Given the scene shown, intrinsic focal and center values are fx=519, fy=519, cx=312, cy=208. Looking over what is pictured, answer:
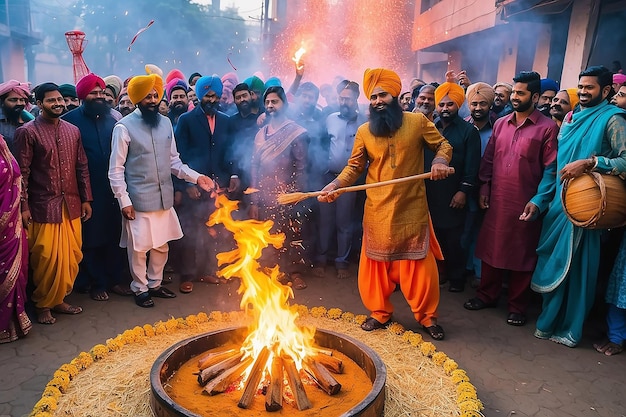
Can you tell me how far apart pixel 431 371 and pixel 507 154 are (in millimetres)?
2456

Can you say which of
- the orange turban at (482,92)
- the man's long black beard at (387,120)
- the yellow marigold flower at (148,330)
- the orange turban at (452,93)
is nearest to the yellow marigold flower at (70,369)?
the yellow marigold flower at (148,330)

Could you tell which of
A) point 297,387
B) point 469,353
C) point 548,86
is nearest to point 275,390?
point 297,387

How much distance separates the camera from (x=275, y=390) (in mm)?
3514

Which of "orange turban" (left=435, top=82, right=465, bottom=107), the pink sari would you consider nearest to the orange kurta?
"orange turban" (left=435, top=82, right=465, bottom=107)

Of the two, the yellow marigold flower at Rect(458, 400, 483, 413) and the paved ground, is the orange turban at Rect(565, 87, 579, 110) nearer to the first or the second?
the paved ground

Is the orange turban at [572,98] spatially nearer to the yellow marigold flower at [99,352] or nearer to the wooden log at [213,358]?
the wooden log at [213,358]

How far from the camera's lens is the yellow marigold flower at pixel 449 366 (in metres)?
4.37

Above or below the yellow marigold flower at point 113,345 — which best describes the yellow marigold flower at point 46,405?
above

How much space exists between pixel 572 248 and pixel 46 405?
15.1 feet

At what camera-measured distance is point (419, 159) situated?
4941 millimetres

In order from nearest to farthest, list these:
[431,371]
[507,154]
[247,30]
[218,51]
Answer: [431,371] → [507,154] → [218,51] → [247,30]

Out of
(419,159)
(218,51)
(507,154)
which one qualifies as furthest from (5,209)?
(218,51)

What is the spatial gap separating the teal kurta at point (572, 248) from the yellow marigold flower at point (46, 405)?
4404 millimetres

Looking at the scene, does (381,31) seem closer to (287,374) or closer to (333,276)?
(333,276)
